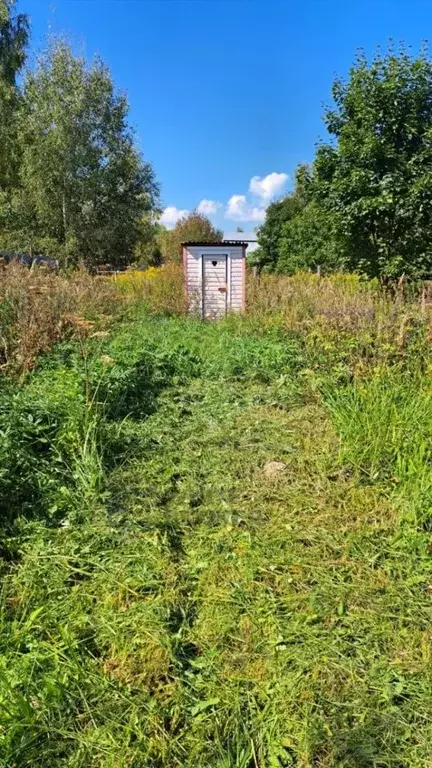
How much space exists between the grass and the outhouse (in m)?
5.90

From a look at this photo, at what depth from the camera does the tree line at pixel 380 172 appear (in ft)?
26.6

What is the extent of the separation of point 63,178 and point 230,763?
19272mm

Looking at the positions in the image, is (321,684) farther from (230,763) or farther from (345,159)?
(345,159)

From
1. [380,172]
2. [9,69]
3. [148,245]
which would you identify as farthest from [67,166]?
[380,172]

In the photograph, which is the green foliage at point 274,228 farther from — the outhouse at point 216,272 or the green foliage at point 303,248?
the outhouse at point 216,272

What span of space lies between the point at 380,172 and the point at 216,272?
3.55 meters

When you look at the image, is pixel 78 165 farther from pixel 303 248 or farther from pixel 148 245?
pixel 303 248

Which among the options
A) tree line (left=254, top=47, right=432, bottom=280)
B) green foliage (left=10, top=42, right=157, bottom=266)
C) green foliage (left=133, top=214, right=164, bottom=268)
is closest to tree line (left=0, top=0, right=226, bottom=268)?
green foliage (left=10, top=42, right=157, bottom=266)

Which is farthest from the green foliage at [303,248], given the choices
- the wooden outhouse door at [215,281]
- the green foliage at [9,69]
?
the green foliage at [9,69]

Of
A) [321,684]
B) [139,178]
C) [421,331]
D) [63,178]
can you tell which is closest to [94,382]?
[321,684]

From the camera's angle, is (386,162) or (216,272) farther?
(216,272)

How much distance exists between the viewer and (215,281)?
987 centimetres

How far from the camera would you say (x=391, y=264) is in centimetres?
863

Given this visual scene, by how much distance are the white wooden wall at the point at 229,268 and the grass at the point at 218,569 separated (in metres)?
5.87
